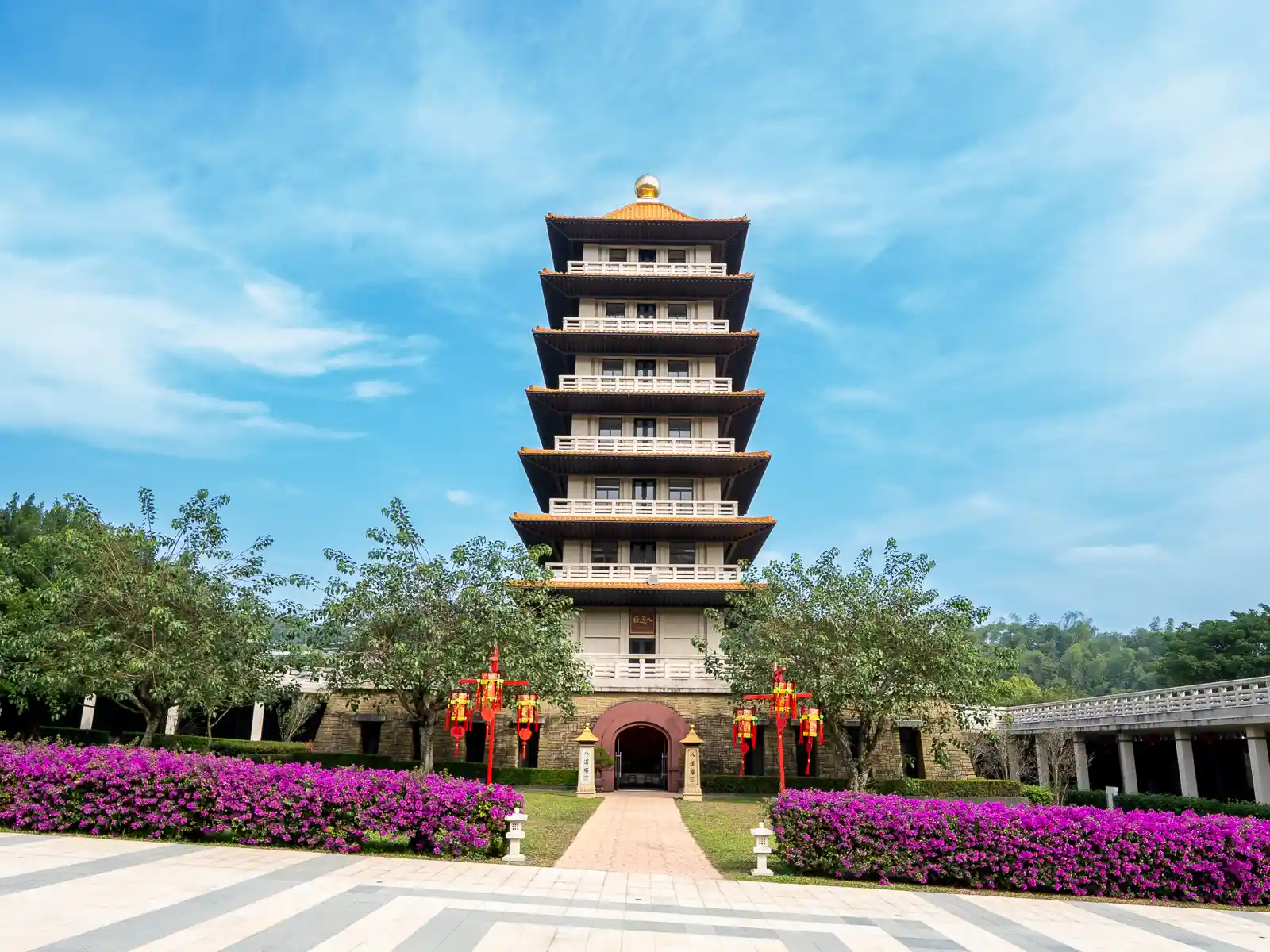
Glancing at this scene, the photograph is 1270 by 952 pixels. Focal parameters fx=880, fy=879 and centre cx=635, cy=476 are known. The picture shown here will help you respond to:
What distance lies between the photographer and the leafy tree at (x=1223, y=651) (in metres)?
59.6

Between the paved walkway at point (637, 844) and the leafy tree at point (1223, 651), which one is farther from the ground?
the leafy tree at point (1223, 651)

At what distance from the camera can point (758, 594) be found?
30.2 meters

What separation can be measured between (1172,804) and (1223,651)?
42.3 m

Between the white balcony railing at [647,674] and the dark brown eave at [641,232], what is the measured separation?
66.5ft

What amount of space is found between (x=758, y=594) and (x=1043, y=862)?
15830 mm

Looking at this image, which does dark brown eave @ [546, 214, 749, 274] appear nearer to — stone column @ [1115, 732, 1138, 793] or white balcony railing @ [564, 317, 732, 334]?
white balcony railing @ [564, 317, 732, 334]

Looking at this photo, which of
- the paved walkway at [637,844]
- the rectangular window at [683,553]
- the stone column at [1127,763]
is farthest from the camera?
the rectangular window at [683,553]

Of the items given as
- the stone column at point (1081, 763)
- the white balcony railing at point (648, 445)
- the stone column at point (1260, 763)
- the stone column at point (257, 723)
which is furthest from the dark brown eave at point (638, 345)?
the stone column at point (1260, 763)

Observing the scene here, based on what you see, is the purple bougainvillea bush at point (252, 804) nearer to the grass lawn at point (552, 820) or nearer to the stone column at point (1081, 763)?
the grass lawn at point (552, 820)

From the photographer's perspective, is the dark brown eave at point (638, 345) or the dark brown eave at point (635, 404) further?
the dark brown eave at point (638, 345)

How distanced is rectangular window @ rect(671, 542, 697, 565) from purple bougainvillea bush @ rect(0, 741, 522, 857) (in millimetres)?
22636

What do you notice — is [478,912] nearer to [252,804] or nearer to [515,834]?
[515,834]

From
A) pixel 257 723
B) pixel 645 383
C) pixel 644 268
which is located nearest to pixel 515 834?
pixel 645 383

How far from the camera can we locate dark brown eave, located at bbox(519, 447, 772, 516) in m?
37.8
